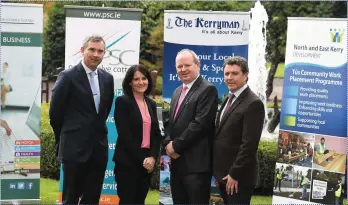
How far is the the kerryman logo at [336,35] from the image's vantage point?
6.30 m

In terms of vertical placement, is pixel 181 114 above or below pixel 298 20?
below

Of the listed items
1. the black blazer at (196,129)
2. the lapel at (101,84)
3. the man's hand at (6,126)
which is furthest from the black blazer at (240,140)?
the man's hand at (6,126)

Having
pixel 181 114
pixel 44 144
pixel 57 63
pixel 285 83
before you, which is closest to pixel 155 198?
pixel 44 144

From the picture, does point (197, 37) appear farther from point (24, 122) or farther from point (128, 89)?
point (24, 122)

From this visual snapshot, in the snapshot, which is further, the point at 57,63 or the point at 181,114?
the point at 57,63

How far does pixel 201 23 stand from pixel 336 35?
133 centimetres

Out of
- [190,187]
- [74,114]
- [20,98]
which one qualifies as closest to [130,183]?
[190,187]

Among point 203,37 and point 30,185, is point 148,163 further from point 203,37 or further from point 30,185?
point 30,185

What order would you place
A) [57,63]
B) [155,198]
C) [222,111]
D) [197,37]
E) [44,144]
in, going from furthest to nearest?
[57,63] < [44,144] < [155,198] < [197,37] < [222,111]

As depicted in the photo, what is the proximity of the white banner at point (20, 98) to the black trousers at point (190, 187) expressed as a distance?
1.88 meters

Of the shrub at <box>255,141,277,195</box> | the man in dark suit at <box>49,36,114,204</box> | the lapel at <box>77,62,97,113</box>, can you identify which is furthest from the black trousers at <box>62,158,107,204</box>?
the shrub at <box>255,141,277,195</box>

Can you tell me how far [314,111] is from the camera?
6.55m

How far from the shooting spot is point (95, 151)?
17.5 ft

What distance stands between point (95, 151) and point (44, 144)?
9.53 ft
